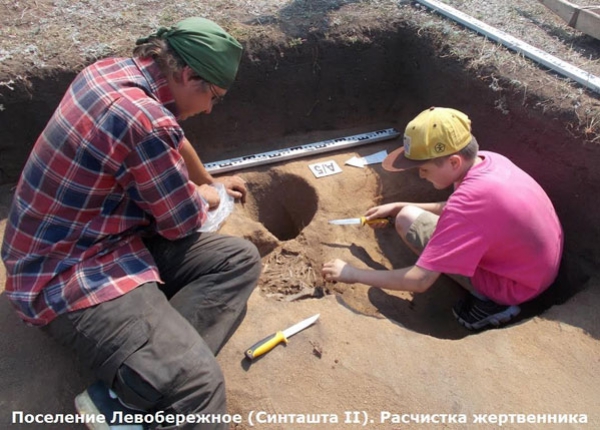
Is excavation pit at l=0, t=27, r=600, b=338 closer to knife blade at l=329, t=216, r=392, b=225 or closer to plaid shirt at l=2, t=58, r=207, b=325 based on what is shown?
knife blade at l=329, t=216, r=392, b=225

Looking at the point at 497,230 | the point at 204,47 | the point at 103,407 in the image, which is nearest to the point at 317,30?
the point at 204,47

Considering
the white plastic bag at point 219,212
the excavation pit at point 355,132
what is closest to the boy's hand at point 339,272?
the excavation pit at point 355,132

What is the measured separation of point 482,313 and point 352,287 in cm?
77

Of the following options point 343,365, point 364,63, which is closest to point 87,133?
point 343,365

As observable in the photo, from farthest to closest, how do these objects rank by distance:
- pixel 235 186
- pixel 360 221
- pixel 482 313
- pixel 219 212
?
pixel 235 186, pixel 360 221, pixel 219 212, pixel 482 313

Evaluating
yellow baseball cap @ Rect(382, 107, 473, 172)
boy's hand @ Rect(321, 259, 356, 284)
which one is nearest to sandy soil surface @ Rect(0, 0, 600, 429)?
boy's hand @ Rect(321, 259, 356, 284)

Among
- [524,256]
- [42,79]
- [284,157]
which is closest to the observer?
[524,256]

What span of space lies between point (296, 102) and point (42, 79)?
1.84m

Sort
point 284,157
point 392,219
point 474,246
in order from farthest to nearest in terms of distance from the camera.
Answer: point 284,157
point 392,219
point 474,246

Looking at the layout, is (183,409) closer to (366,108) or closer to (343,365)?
(343,365)

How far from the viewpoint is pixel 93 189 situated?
2.04m

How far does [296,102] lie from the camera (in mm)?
4012

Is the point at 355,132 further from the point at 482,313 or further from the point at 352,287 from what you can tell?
the point at 482,313

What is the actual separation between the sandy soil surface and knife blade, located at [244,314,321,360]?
36 millimetres
